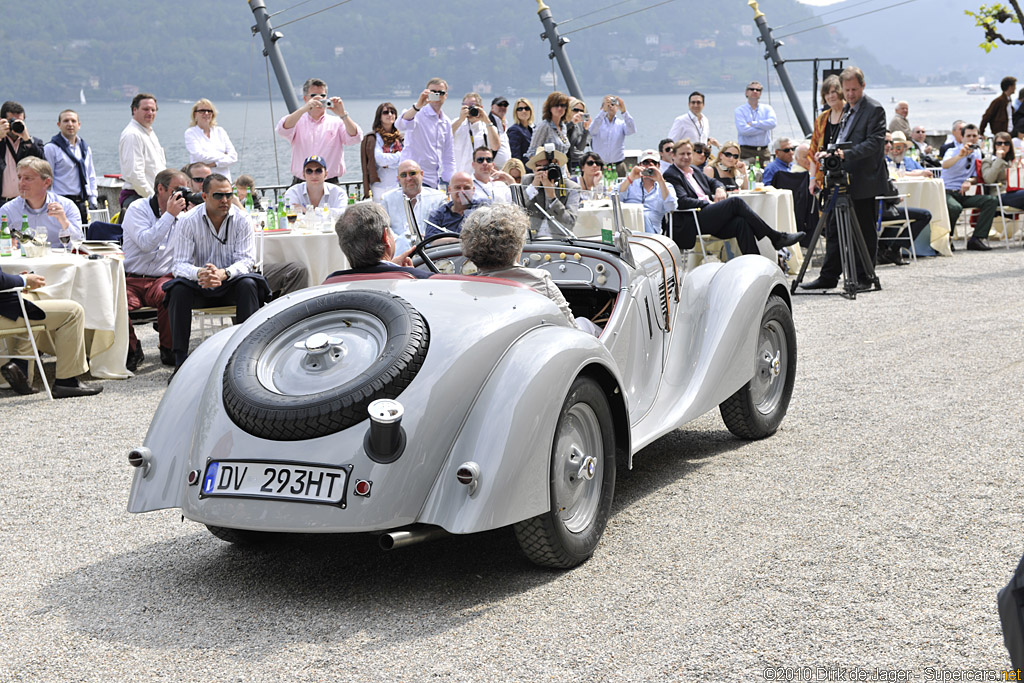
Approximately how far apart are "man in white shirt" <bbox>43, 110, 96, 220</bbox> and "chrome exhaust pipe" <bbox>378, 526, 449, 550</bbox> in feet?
30.9

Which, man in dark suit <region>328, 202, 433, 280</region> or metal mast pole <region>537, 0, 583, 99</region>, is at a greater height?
metal mast pole <region>537, 0, 583, 99</region>

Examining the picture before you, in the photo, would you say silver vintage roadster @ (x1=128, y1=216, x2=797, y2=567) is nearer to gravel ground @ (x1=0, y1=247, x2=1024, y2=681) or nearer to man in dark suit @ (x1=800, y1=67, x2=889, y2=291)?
gravel ground @ (x1=0, y1=247, x2=1024, y2=681)

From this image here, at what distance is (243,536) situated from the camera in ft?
15.2

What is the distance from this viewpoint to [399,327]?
414 centimetres

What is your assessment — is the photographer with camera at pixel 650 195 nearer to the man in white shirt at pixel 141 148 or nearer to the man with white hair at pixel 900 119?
the man in white shirt at pixel 141 148

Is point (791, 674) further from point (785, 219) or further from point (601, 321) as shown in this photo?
point (785, 219)

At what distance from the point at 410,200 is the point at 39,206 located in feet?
9.88

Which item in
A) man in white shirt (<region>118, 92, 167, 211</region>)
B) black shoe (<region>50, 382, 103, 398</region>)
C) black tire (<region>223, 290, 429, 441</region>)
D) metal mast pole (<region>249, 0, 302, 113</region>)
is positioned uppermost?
metal mast pole (<region>249, 0, 302, 113</region>)

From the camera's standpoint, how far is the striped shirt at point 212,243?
841 cm

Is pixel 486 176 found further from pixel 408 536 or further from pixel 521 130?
pixel 408 536

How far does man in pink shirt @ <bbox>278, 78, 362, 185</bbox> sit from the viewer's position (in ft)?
40.4

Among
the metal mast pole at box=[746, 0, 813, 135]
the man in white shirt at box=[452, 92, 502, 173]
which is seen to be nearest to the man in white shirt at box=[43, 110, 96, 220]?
the man in white shirt at box=[452, 92, 502, 173]

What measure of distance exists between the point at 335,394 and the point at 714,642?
1.51 metres

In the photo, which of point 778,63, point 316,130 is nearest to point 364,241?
point 316,130
